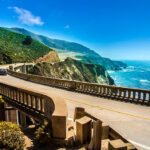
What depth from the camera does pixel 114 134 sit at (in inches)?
141

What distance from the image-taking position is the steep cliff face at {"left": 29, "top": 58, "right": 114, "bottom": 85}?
5398cm

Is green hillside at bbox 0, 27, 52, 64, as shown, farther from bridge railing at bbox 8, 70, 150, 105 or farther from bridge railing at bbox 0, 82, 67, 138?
bridge railing at bbox 0, 82, 67, 138

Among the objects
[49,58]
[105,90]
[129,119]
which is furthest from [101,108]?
[49,58]

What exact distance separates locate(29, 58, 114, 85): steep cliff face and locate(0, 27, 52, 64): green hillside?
15573 millimetres

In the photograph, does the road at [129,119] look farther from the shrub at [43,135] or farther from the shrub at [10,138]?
the shrub at [10,138]

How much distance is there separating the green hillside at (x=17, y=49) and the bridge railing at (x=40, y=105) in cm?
5491

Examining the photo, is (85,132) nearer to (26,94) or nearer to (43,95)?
(43,95)

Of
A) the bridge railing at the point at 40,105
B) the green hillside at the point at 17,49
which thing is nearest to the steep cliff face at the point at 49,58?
the green hillside at the point at 17,49

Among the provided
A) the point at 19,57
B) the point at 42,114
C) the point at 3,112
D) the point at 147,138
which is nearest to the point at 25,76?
the point at 3,112

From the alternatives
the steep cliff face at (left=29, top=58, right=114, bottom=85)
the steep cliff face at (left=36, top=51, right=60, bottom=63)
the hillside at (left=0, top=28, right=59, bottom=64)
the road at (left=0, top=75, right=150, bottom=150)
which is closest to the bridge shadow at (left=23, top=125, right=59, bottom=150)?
the road at (left=0, top=75, right=150, bottom=150)

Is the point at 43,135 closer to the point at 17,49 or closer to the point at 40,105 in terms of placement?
the point at 40,105

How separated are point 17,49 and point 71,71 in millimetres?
32760

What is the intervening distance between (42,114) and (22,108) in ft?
5.89

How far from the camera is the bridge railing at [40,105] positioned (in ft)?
12.0
